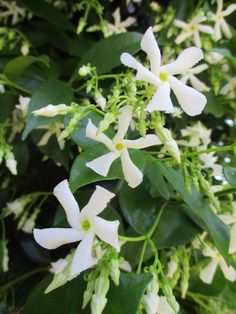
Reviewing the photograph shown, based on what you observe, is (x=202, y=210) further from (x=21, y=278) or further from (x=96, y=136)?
(x=21, y=278)

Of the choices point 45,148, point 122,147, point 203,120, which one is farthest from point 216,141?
point 122,147

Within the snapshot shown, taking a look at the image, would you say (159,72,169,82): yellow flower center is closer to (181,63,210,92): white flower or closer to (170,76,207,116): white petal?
(170,76,207,116): white petal

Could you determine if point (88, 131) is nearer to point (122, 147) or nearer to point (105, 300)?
point (122, 147)

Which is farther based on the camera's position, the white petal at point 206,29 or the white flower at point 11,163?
the white petal at point 206,29

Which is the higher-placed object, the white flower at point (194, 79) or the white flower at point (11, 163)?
→ the white flower at point (194, 79)

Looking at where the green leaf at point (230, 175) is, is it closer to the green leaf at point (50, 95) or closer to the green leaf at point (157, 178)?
the green leaf at point (157, 178)

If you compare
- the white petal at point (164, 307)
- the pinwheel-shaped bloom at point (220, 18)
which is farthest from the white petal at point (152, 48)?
the pinwheel-shaped bloom at point (220, 18)
